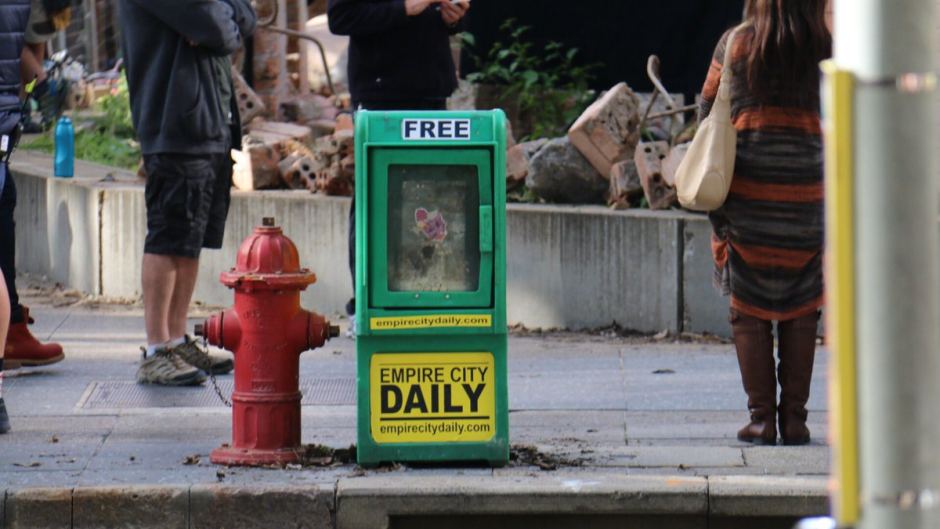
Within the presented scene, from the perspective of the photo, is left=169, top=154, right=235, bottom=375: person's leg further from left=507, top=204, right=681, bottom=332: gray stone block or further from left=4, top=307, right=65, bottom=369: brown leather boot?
left=507, top=204, right=681, bottom=332: gray stone block

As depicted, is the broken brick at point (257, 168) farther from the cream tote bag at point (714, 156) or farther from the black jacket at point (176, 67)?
the cream tote bag at point (714, 156)

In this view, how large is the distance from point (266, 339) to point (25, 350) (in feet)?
7.71

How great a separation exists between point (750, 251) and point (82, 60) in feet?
46.4

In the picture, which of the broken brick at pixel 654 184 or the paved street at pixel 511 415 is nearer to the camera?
the paved street at pixel 511 415

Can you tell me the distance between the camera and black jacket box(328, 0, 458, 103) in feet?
26.2

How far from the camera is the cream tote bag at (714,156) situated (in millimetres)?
6133

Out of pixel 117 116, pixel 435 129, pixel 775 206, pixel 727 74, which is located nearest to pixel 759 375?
pixel 775 206

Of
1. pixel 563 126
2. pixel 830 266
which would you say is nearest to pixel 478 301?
pixel 830 266

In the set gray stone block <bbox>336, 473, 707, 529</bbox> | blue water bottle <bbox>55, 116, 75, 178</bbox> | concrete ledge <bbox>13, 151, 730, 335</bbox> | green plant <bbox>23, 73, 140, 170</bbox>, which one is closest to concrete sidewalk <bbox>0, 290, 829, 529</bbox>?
gray stone block <bbox>336, 473, 707, 529</bbox>

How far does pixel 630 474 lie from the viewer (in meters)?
5.78

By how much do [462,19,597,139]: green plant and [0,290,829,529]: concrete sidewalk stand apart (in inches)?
119

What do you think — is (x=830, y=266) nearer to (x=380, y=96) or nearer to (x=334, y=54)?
(x=380, y=96)

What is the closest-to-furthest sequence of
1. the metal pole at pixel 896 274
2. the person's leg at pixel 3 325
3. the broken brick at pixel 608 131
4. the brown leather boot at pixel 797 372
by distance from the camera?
the metal pole at pixel 896 274
the brown leather boot at pixel 797 372
the person's leg at pixel 3 325
the broken brick at pixel 608 131

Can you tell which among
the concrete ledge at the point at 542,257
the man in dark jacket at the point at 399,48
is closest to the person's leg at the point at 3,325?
the man in dark jacket at the point at 399,48
